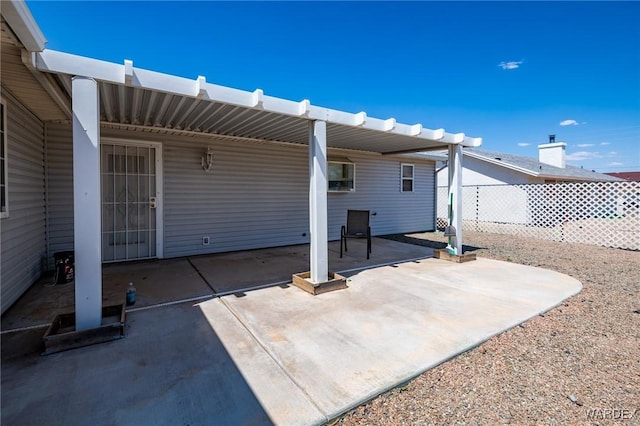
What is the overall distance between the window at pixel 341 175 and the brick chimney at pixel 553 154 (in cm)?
1697

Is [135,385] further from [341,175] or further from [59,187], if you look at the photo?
[341,175]

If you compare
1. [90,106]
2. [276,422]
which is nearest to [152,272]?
[90,106]

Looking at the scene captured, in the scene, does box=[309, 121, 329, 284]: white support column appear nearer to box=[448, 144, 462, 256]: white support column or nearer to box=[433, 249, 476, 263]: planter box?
box=[433, 249, 476, 263]: planter box

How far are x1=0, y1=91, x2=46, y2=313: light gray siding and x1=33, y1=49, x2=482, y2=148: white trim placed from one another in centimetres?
131

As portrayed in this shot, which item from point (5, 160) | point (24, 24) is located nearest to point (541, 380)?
point (24, 24)

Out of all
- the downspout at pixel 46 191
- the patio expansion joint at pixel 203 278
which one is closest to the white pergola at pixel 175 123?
the downspout at pixel 46 191

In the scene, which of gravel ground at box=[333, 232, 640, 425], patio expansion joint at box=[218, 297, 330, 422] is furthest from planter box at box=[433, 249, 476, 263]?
patio expansion joint at box=[218, 297, 330, 422]

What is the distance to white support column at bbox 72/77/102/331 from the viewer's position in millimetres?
2547

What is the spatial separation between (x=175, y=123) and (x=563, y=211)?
466 inches

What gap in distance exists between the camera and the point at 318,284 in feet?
12.9

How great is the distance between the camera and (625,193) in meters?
8.50

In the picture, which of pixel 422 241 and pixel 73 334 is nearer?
pixel 73 334

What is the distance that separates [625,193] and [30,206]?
1330 centimetres

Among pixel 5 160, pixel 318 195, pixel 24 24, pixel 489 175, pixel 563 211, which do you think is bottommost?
pixel 563 211
